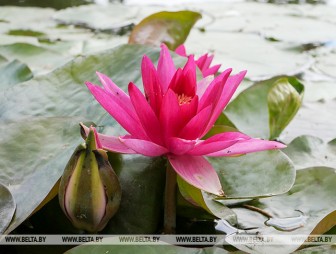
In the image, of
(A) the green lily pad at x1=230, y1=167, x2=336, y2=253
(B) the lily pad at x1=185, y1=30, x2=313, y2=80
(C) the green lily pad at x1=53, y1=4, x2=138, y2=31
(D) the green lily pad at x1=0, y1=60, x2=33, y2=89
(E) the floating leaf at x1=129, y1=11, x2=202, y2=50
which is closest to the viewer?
(A) the green lily pad at x1=230, y1=167, x2=336, y2=253

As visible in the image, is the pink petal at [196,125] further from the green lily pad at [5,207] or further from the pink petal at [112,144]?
the green lily pad at [5,207]

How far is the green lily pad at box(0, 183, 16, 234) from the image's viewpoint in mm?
622

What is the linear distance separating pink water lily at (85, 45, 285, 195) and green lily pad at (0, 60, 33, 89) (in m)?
0.43

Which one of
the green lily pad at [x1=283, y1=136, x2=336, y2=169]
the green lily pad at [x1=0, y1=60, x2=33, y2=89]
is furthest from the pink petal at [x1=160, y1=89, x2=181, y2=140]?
the green lily pad at [x1=0, y1=60, x2=33, y2=89]

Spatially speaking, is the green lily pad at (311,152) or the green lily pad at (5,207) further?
the green lily pad at (311,152)

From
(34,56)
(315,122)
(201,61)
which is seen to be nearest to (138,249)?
(201,61)

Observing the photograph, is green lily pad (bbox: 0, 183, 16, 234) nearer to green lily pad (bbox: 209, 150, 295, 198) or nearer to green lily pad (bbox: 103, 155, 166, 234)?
green lily pad (bbox: 103, 155, 166, 234)

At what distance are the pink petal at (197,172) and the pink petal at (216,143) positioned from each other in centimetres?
1

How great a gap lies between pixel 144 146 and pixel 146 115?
0.04 m

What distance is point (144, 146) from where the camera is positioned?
0.64 metres

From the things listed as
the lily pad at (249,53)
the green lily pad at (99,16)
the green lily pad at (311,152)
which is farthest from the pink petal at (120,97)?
the green lily pad at (99,16)

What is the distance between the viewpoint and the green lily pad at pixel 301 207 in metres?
0.73

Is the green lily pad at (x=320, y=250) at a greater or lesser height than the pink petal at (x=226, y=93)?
lesser

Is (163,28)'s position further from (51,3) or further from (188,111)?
(51,3)
